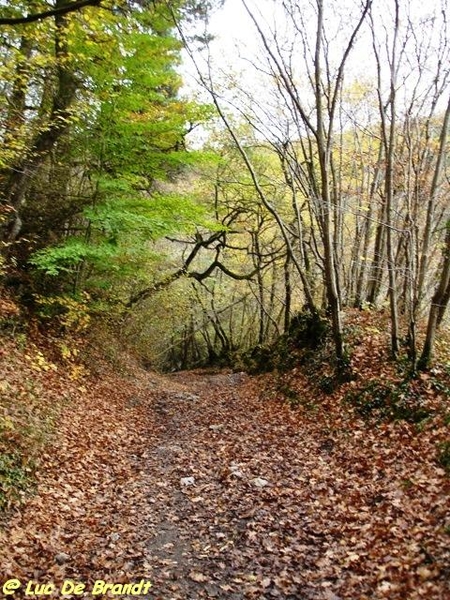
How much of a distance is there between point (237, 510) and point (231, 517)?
0.63 ft

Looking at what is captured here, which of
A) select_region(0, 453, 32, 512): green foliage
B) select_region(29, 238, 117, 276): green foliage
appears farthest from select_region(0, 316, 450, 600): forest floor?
select_region(29, 238, 117, 276): green foliage

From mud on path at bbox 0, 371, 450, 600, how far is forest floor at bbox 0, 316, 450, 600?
0.07 ft

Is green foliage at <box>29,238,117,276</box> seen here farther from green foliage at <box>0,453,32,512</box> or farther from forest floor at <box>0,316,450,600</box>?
green foliage at <box>0,453,32,512</box>

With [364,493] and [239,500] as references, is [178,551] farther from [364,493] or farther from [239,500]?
[364,493]

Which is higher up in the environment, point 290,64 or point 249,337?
point 290,64

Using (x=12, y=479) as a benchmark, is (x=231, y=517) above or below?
below

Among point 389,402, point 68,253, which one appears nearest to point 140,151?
point 68,253

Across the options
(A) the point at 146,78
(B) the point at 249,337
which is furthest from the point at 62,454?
(B) the point at 249,337

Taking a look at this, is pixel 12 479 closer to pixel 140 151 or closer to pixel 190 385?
pixel 140 151

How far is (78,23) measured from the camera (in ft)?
34.2

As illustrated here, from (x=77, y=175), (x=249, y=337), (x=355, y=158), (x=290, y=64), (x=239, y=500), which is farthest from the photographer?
(x=249, y=337)

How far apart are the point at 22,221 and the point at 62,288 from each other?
213cm

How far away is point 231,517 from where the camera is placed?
21.0ft

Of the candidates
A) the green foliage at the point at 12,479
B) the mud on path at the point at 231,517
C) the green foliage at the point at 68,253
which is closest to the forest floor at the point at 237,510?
the mud on path at the point at 231,517
